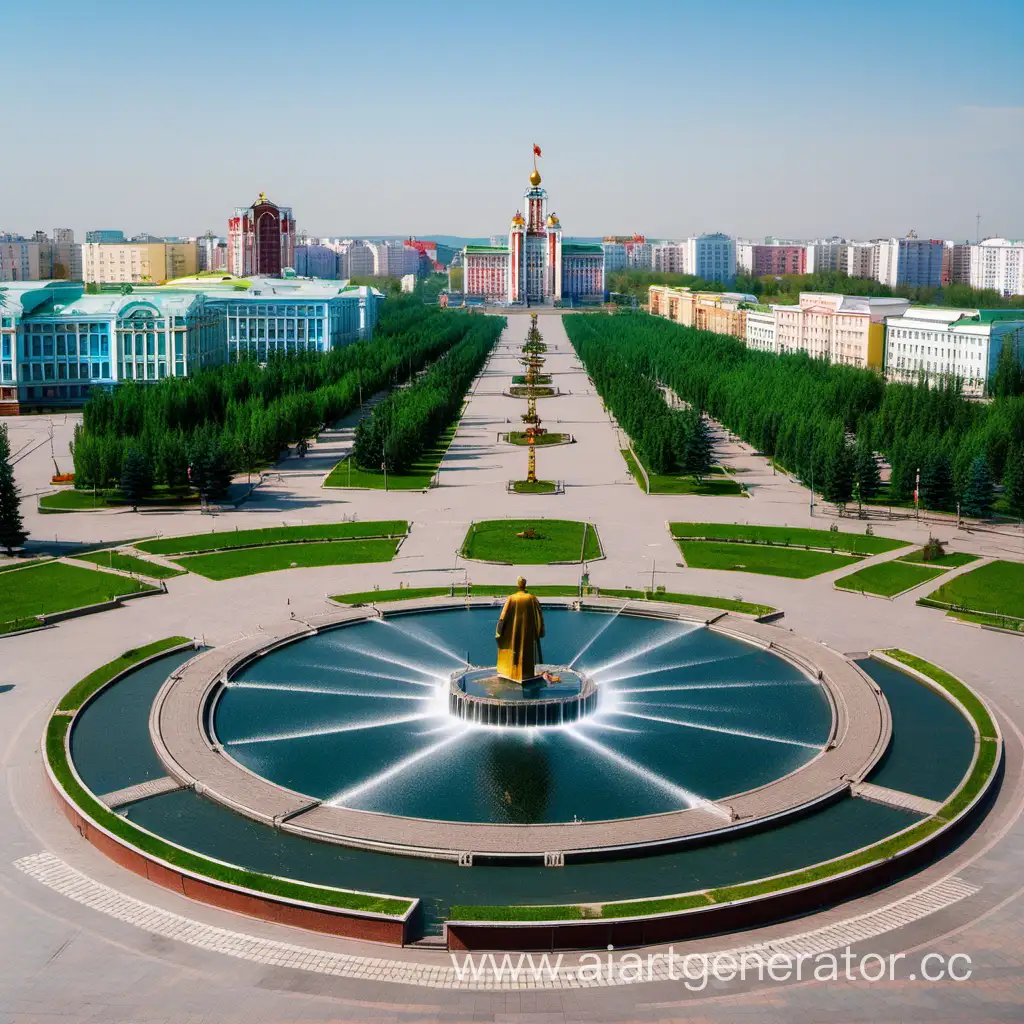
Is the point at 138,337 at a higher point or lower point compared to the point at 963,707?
higher

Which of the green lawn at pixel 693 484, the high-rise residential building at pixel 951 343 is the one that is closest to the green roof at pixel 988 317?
the high-rise residential building at pixel 951 343

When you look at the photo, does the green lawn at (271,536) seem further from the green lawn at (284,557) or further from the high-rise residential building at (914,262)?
the high-rise residential building at (914,262)

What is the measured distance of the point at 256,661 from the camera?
3073 centimetres

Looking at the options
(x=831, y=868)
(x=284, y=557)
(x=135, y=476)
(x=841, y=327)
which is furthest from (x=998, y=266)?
(x=831, y=868)

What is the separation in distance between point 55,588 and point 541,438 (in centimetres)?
3447

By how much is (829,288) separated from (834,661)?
129m

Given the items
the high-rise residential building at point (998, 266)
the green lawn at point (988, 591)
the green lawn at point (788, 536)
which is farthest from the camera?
the high-rise residential building at point (998, 266)

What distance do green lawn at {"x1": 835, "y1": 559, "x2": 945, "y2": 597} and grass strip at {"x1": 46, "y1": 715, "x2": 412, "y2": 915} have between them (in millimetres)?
22695

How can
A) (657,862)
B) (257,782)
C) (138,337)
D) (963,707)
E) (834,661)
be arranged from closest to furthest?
(657,862) → (257,782) → (963,707) → (834,661) → (138,337)

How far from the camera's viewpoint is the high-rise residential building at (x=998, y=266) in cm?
16825

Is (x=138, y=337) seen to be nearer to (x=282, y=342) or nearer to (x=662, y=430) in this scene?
(x=282, y=342)

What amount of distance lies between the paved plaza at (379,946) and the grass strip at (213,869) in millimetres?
469

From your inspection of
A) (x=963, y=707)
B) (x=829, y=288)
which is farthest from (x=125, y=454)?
(x=829, y=288)

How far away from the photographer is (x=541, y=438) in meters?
67.5
